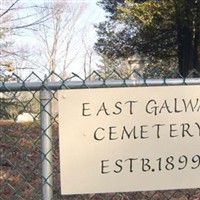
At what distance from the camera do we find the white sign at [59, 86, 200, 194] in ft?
6.91

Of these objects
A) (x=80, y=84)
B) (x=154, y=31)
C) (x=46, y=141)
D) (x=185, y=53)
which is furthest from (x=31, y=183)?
(x=185, y=53)

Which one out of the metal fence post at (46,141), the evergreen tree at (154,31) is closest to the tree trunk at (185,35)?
the evergreen tree at (154,31)

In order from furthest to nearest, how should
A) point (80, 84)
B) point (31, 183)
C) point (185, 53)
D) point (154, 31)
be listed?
point (185, 53) → point (154, 31) → point (31, 183) → point (80, 84)

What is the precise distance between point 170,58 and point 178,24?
2980mm

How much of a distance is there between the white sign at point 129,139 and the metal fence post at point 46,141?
0.06 metres

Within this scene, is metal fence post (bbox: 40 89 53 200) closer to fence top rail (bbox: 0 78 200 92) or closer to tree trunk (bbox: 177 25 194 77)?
fence top rail (bbox: 0 78 200 92)

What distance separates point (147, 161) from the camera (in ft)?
7.14

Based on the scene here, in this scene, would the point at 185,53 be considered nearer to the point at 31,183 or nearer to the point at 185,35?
the point at 185,35

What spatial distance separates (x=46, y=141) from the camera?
212 cm

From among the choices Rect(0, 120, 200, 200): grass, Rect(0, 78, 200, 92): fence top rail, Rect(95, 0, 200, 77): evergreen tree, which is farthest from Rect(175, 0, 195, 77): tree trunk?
Rect(0, 78, 200, 92): fence top rail

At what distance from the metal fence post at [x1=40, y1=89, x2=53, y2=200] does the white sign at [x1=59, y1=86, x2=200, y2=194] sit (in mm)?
60

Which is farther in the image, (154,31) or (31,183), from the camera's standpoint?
(154,31)

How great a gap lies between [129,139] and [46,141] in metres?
0.38

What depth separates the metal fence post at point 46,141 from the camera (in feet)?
6.85
